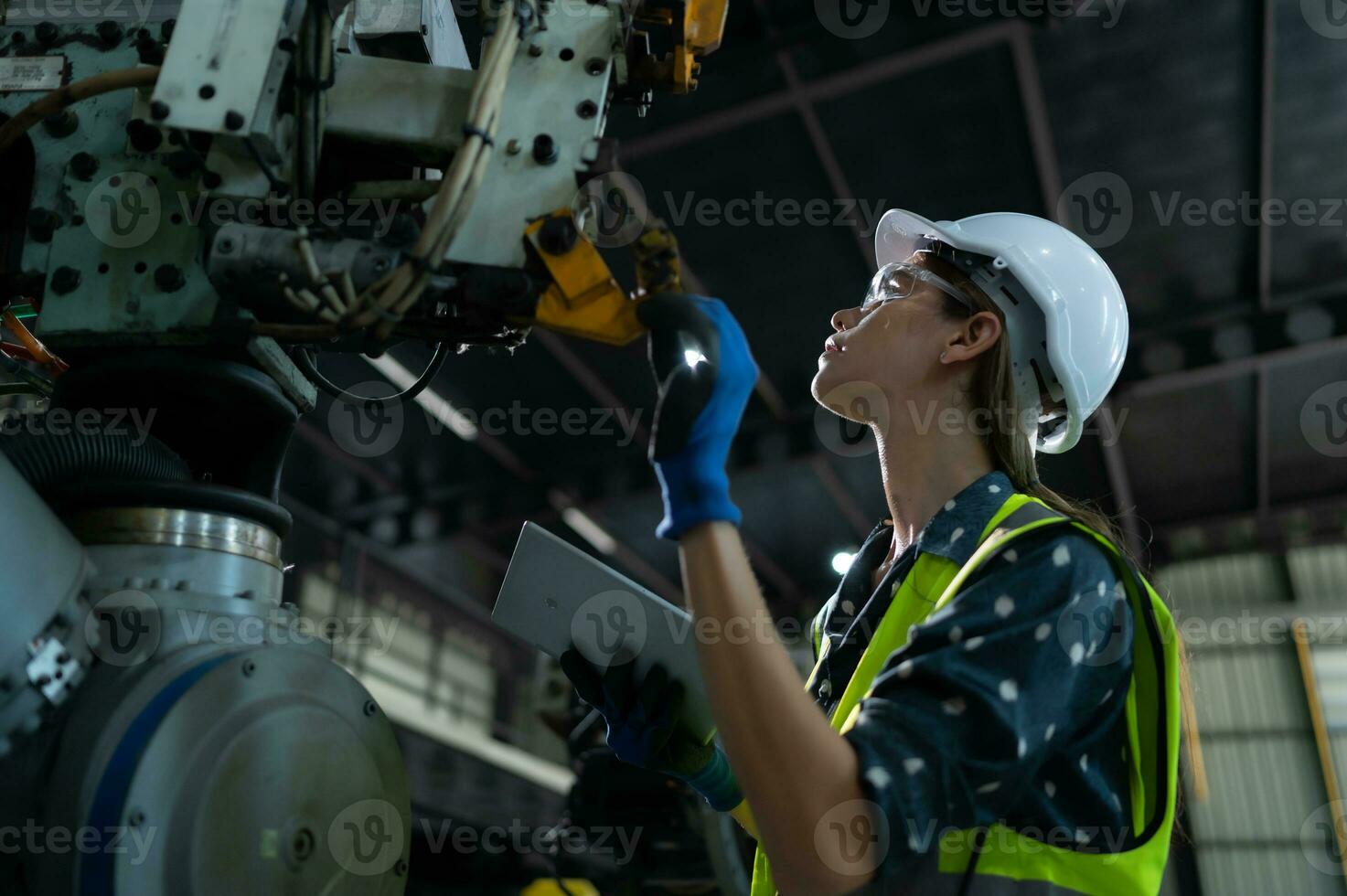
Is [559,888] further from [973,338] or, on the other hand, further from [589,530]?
[589,530]

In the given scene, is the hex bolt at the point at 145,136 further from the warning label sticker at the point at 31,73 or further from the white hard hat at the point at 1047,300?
the white hard hat at the point at 1047,300

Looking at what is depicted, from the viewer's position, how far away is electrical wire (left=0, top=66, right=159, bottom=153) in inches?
50.6

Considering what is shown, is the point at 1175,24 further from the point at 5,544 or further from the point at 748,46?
the point at 5,544

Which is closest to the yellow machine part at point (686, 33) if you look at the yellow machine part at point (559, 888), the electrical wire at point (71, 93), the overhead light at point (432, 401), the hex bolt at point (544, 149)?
the hex bolt at point (544, 149)

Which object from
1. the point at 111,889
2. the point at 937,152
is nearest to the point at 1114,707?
the point at 111,889

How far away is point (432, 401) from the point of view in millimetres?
7105

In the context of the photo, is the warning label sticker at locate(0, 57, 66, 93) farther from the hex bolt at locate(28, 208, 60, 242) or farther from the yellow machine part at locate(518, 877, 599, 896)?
the yellow machine part at locate(518, 877, 599, 896)

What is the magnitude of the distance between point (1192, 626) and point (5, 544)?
35.1 ft

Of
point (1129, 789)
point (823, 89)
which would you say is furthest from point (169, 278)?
point (823, 89)

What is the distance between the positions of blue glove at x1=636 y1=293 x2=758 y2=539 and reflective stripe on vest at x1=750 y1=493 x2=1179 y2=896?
270mm

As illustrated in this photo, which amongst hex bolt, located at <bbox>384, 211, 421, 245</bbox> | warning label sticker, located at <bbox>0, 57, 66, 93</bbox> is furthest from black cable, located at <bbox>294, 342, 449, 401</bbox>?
warning label sticker, located at <bbox>0, 57, 66, 93</bbox>

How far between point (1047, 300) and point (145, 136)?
Answer: 133 cm

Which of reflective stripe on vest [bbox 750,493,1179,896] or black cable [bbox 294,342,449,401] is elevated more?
Answer: black cable [bbox 294,342,449,401]

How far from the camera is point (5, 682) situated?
1096 mm
